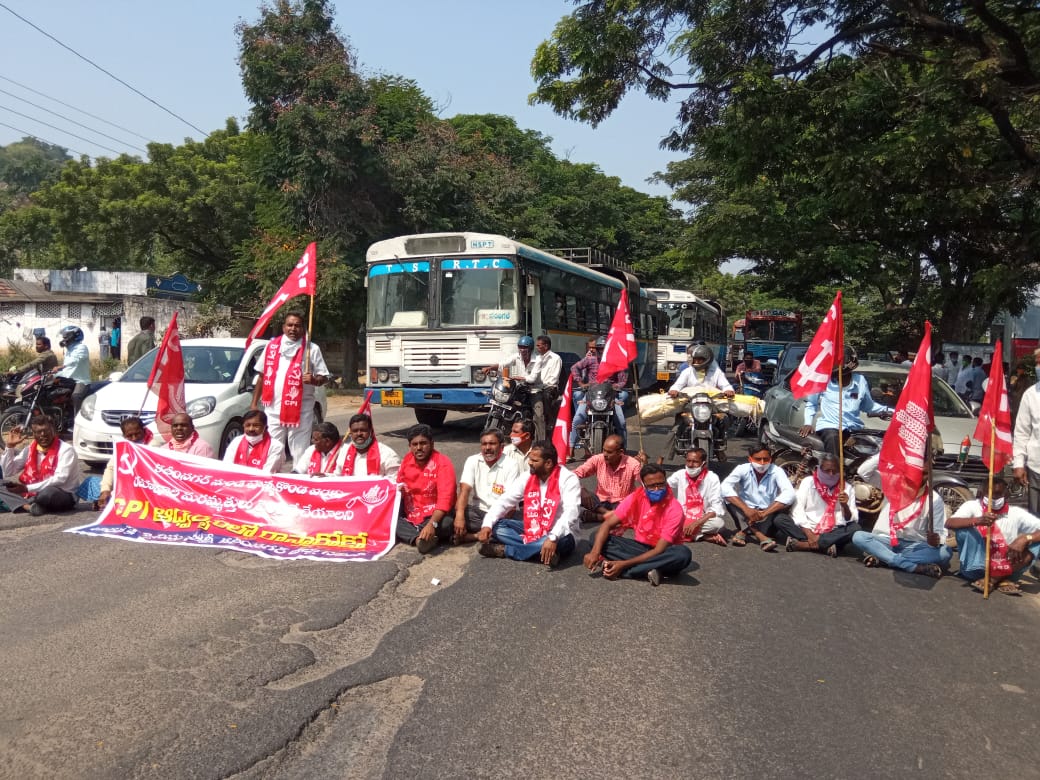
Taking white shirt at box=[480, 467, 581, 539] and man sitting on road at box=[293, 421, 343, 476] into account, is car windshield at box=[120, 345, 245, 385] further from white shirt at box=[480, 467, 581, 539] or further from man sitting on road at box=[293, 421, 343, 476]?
white shirt at box=[480, 467, 581, 539]

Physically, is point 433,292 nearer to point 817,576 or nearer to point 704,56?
point 704,56

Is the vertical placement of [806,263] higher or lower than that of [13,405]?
higher

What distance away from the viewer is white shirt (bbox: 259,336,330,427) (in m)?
8.60

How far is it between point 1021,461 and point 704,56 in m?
7.89

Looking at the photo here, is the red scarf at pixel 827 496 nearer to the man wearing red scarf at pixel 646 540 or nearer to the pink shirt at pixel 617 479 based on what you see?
the pink shirt at pixel 617 479

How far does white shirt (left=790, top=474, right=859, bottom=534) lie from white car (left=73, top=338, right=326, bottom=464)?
4948mm

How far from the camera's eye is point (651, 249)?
1783 inches

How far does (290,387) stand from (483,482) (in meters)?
2.43

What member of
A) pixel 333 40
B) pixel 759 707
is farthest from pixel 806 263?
pixel 759 707

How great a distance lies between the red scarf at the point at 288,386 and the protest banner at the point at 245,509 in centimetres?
111

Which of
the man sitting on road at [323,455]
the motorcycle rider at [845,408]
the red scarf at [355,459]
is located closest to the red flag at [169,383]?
the man sitting on road at [323,455]

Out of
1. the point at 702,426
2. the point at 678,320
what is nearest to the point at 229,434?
the point at 702,426

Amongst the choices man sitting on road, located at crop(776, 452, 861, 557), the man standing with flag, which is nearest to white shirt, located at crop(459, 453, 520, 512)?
the man standing with flag

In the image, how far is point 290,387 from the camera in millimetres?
8602
